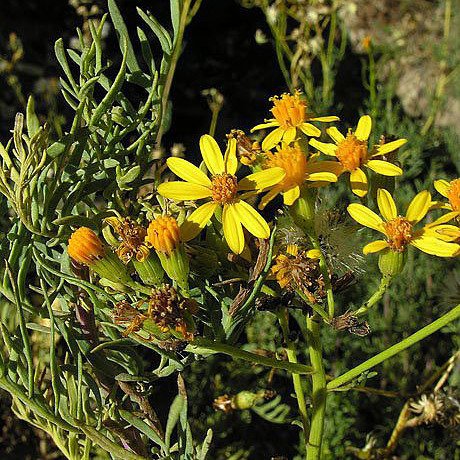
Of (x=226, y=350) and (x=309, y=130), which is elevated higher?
(x=309, y=130)

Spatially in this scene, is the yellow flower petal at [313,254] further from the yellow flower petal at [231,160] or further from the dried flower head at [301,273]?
the yellow flower petal at [231,160]

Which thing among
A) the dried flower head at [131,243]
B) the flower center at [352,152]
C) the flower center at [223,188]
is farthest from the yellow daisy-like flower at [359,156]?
the dried flower head at [131,243]

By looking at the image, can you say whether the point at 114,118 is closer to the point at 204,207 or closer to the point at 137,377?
the point at 204,207

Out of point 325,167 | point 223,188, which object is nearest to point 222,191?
point 223,188

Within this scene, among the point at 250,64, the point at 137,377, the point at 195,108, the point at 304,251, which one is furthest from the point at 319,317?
the point at 250,64

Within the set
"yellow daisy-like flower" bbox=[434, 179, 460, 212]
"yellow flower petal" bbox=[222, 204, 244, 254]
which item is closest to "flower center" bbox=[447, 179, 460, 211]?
"yellow daisy-like flower" bbox=[434, 179, 460, 212]

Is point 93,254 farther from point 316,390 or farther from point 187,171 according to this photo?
point 316,390

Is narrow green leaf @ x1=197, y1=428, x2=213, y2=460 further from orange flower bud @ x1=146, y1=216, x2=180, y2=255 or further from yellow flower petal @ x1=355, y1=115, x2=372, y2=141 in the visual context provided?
yellow flower petal @ x1=355, y1=115, x2=372, y2=141
